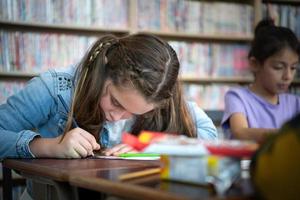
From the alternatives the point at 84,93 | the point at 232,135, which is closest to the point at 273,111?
the point at 232,135

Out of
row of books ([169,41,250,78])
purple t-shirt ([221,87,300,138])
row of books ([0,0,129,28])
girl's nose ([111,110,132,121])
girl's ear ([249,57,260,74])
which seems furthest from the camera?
row of books ([169,41,250,78])

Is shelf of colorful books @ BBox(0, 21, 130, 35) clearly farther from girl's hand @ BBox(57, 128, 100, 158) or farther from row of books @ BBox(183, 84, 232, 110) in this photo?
girl's hand @ BBox(57, 128, 100, 158)

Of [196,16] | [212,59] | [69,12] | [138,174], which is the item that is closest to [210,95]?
[212,59]

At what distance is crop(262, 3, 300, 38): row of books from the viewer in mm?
3176

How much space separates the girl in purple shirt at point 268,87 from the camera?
1.86 metres

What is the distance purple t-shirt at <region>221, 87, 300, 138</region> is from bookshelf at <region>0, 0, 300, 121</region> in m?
1.02

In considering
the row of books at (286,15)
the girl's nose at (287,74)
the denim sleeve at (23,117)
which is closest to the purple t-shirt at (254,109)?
the girl's nose at (287,74)

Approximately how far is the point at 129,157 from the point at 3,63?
172 cm

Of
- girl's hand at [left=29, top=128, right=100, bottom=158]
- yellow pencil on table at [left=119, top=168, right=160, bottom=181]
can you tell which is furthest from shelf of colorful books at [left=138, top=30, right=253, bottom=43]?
yellow pencil on table at [left=119, top=168, right=160, bottom=181]

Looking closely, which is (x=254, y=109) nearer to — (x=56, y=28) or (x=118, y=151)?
(x=118, y=151)

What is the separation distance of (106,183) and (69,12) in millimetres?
2221

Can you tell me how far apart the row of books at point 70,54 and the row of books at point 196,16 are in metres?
0.12

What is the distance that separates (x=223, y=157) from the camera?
0.57m

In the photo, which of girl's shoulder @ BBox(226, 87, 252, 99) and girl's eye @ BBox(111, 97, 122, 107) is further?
girl's shoulder @ BBox(226, 87, 252, 99)
